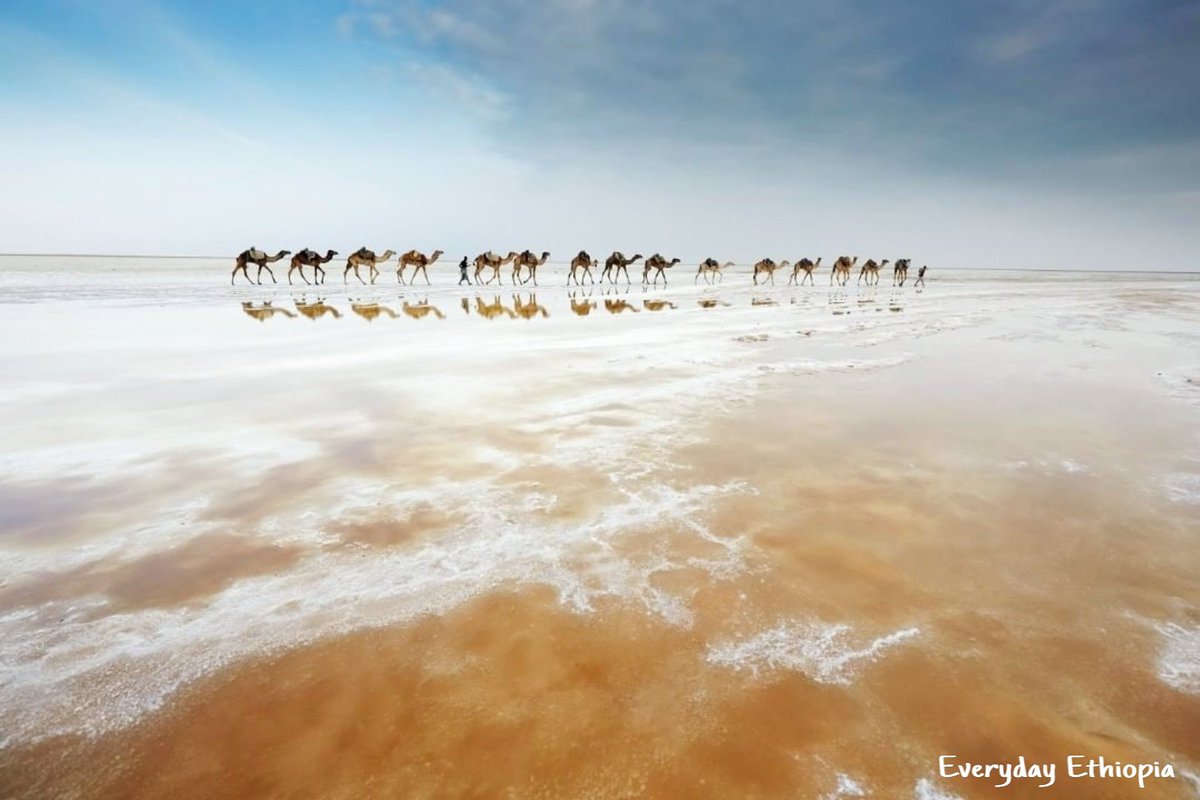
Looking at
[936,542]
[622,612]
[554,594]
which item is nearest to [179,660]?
[554,594]

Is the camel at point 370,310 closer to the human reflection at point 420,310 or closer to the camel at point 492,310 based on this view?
the human reflection at point 420,310

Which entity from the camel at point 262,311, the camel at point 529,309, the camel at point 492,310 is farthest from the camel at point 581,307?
the camel at point 262,311

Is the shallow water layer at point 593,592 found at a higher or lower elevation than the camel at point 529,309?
higher


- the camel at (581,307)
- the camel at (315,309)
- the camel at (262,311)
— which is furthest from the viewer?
the camel at (581,307)

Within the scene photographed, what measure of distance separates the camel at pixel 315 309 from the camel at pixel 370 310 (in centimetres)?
63

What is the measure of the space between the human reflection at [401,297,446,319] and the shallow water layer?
10.4 m

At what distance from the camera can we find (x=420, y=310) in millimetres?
18828

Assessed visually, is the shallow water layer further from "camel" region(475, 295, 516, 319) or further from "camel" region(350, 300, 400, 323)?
"camel" region(475, 295, 516, 319)

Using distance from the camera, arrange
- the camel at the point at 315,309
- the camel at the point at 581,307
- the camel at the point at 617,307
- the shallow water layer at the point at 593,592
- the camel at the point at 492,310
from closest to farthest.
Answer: the shallow water layer at the point at 593,592
the camel at the point at 315,309
the camel at the point at 492,310
the camel at the point at 581,307
the camel at the point at 617,307

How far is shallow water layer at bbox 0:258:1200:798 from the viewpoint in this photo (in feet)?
6.31

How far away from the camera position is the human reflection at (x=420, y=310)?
1703 cm

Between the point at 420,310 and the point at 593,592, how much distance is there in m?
17.3

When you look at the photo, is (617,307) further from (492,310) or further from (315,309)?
(315,309)

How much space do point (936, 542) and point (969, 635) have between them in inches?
35.7
